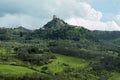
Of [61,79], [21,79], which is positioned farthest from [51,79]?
[21,79]

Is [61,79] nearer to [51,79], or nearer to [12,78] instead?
[51,79]

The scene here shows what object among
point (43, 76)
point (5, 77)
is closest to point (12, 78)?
point (5, 77)

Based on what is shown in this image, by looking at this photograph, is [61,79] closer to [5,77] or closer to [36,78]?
[36,78]

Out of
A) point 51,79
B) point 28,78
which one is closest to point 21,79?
point 28,78

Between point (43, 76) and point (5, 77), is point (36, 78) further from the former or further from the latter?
point (5, 77)

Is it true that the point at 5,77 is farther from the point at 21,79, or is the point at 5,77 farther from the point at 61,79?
the point at 61,79
